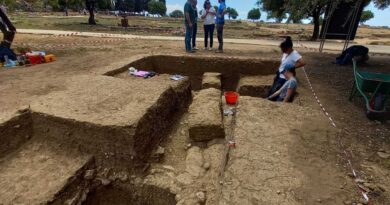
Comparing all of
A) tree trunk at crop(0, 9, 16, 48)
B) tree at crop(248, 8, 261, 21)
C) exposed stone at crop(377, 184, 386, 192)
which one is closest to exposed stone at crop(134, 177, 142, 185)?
exposed stone at crop(377, 184, 386, 192)

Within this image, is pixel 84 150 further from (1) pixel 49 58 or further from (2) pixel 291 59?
(1) pixel 49 58

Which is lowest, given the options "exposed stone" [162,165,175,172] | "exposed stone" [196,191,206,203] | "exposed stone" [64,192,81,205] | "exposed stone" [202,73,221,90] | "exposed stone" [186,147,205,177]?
"exposed stone" [64,192,81,205]

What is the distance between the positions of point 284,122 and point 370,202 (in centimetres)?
167

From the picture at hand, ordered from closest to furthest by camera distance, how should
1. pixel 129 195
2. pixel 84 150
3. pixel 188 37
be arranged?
pixel 129 195 → pixel 84 150 → pixel 188 37

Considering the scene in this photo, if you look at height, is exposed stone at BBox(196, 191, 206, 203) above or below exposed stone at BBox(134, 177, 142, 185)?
above

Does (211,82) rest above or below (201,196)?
above

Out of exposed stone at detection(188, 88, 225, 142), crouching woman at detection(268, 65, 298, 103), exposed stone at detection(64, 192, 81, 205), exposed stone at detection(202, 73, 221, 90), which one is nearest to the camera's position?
exposed stone at detection(64, 192, 81, 205)

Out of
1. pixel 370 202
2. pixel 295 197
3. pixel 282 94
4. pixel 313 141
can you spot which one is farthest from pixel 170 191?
pixel 282 94

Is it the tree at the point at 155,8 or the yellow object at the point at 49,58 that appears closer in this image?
the yellow object at the point at 49,58

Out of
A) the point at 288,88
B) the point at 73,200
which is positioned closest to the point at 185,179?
the point at 73,200

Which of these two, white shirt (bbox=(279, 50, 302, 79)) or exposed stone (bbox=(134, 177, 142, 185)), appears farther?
white shirt (bbox=(279, 50, 302, 79))

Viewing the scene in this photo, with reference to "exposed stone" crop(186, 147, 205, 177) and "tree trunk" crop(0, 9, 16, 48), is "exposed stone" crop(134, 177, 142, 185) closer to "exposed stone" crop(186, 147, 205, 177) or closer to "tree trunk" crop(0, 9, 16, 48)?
"exposed stone" crop(186, 147, 205, 177)

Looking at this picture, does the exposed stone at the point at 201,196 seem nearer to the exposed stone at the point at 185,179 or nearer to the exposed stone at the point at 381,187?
the exposed stone at the point at 185,179

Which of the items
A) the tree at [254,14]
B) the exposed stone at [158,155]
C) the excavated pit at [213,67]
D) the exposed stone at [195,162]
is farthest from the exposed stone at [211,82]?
the tree at [254,14]
